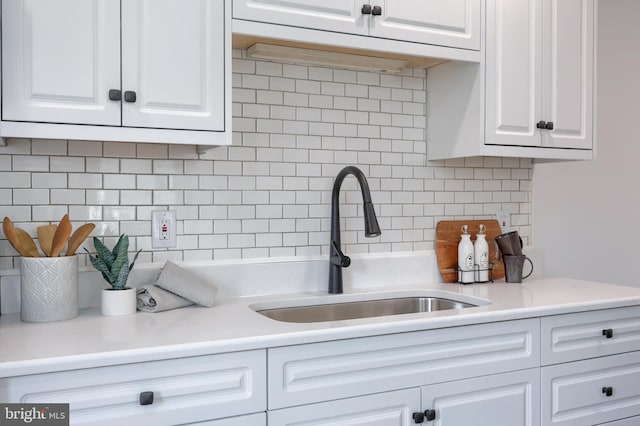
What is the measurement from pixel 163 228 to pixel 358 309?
0.82 m

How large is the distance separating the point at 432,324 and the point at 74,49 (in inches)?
53.4

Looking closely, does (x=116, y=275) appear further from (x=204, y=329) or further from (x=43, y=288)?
(x=204, y=329)

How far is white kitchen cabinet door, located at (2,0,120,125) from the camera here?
64.8 inches

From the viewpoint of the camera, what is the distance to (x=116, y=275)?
75.2 inches

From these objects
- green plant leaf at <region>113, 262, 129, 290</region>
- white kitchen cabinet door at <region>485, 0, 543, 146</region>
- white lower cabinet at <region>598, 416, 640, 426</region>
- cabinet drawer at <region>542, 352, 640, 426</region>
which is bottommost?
white lower cabinet at <region>598, 416, 640, 426</region>

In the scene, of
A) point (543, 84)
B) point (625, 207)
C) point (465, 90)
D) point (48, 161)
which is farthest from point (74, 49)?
point (625, 207)

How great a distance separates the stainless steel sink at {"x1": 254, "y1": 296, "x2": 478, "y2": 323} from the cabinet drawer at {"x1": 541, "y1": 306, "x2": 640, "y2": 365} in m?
0.31

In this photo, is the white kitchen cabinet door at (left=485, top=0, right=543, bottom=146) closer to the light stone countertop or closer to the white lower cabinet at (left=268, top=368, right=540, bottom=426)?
the light stone countertop

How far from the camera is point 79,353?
1417mm

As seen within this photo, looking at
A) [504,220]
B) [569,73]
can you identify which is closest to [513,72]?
[569,73]

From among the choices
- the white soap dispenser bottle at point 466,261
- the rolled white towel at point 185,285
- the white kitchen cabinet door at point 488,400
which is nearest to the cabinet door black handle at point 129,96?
the rolled white towel at point 185,285

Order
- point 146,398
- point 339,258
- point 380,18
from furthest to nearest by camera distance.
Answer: point 339,258 → point 380,18 → point 146,398

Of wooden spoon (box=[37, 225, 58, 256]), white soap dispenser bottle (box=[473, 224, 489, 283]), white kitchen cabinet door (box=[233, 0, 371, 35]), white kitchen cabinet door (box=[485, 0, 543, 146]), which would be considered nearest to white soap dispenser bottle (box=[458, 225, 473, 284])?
white soap dispenser bottle (box=[473, 224, 489, 283])

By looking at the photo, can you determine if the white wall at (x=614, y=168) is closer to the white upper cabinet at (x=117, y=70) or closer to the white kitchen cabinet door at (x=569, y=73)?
the white kitchen cabinet door at (x=569, y=73)
